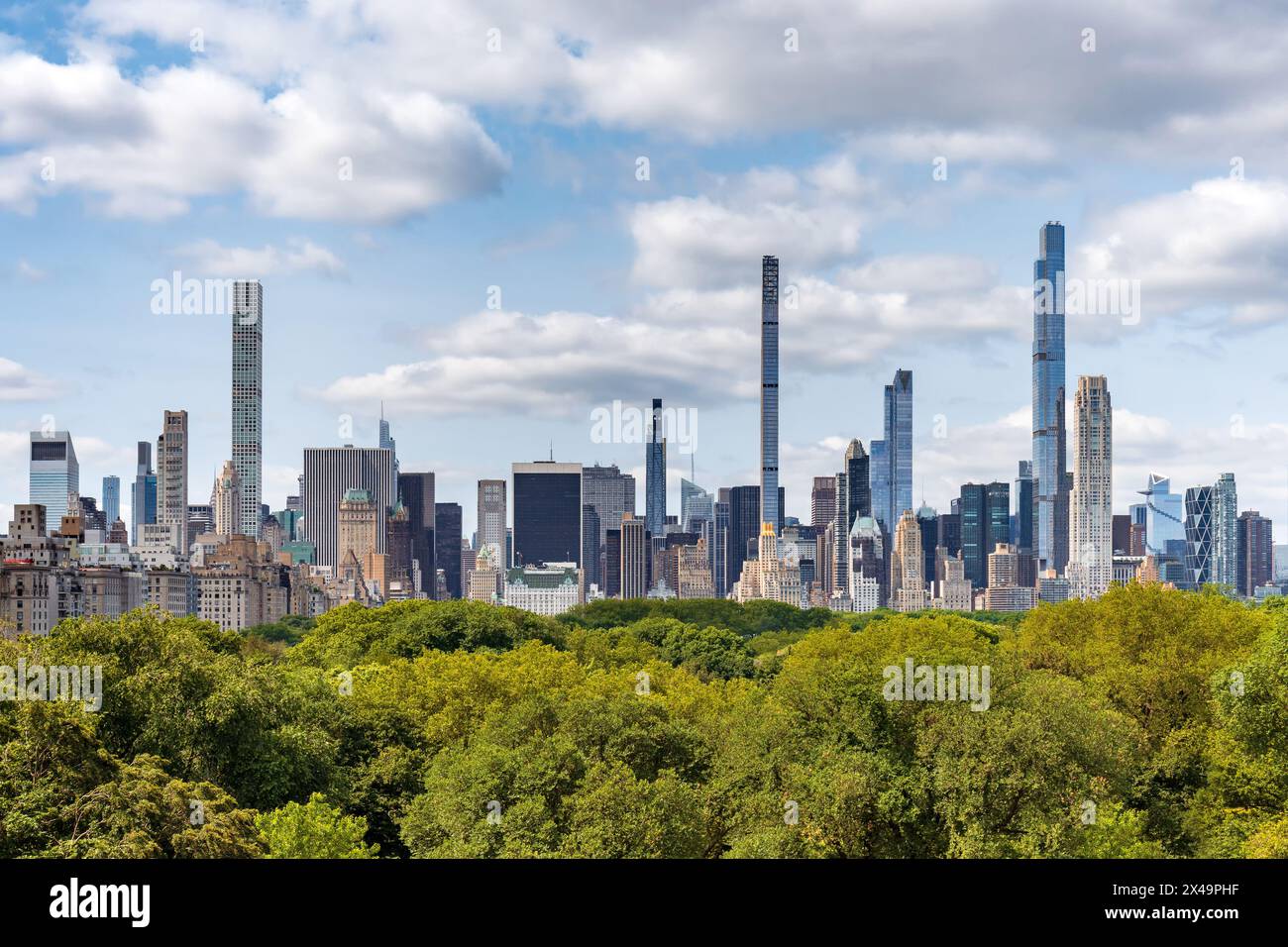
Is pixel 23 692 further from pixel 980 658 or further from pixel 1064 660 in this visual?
pixel 1064 660

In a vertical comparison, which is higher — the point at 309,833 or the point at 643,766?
the point at 309,833

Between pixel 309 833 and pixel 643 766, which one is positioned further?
pixel 643 766

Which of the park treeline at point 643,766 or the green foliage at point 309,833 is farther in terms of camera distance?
the green foliage at point 309,833

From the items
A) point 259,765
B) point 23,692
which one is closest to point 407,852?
point 259,765
